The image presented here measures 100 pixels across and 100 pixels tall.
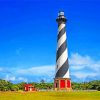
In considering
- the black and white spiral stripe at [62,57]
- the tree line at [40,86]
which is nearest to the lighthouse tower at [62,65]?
the black and white spiral stripe at [62,57]

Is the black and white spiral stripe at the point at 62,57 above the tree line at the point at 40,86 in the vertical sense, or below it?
above

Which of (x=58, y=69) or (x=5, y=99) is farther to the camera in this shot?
(x=58, y=69)

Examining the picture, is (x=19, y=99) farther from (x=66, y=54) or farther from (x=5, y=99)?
(x=66, y=54)

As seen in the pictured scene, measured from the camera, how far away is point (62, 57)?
210 ft

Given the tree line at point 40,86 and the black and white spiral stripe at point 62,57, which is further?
the tree line at point 40,86

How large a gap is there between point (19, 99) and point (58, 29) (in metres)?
31.2

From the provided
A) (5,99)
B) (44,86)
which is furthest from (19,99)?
(44,86)

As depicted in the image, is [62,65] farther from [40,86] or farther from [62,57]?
[40,86]

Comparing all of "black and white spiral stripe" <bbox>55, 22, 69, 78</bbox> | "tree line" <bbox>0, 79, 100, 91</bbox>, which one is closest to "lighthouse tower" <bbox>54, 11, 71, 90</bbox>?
"black and white spiral stripe" <bbox>55, 22, 69, 78</bbox>

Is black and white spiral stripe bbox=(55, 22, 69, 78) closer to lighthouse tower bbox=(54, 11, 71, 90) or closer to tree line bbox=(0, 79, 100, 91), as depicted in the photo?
lighthouse tower bbox=(54, 11, 71, 90)

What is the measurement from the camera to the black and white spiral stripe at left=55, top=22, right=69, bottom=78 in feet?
209

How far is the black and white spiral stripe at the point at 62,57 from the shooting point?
63750 millimetres

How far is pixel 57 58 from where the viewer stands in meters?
64.6

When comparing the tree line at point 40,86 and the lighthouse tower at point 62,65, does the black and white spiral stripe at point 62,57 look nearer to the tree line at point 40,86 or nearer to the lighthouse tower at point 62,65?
the lighthouse tower at point 62,65
